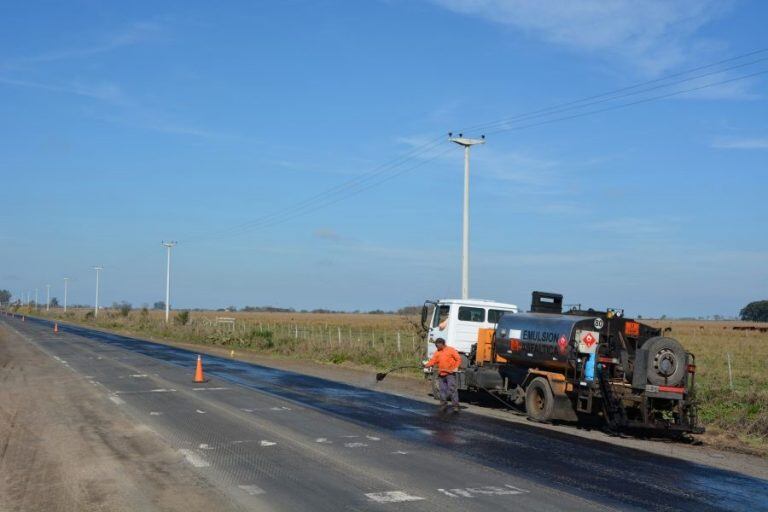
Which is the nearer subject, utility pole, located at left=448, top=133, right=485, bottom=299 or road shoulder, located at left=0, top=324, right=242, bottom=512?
road shoulder, located at left=0, top=324, right=242, bottom=512

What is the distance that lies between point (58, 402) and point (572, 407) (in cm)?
1113

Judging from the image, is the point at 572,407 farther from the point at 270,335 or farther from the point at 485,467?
the point at 270,335

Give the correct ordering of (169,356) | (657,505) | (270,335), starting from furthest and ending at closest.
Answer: (270,335), (169,356), (657,505)

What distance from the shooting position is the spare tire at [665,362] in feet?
49.1

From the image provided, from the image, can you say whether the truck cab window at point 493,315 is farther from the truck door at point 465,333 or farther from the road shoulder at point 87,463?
the road shoulder at point 87,463

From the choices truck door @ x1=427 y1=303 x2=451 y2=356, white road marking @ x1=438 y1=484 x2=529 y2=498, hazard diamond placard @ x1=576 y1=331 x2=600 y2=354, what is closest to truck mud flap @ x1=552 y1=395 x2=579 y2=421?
hazard diamond placard @ x1=576 y1=331 x2=600 y2=354

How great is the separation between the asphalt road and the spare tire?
2223 mm

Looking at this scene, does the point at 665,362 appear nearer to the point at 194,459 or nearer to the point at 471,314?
the point at 471,314

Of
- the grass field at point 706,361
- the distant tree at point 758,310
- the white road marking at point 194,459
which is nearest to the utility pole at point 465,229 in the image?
the grass field at point 706,361

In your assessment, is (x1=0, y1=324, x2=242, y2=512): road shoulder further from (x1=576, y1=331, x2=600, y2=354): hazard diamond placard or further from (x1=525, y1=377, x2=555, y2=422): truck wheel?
(x1=576, y1=331, x2=600, y2=354): hazard diamond placard

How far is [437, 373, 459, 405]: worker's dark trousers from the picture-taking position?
18297 mm

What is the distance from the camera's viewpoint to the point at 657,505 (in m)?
8.84

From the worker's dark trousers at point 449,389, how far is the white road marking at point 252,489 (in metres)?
9.52

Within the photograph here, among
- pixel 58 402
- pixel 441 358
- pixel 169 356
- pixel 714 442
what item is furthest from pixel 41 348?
pixel 714 442
